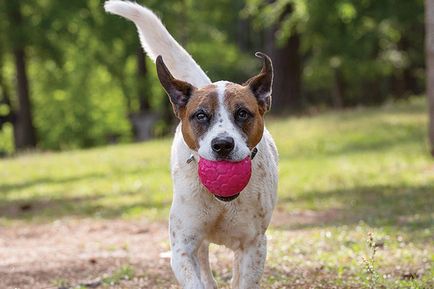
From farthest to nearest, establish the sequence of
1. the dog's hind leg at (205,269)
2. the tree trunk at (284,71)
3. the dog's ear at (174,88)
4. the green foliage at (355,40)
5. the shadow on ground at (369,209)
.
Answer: the tree trunk at (284,71) < the green foliage at (355,40) < the shadow on ground at (369,209) < the dog's hind leg at (205,269) < the dog's ear at (174,88)

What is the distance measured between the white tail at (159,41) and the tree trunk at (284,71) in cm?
1945

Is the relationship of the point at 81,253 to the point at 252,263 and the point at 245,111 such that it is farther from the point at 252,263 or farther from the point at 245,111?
the point at 245,111

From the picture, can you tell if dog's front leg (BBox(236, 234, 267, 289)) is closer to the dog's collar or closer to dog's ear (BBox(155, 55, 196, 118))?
the dog's collar

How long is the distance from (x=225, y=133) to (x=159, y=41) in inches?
95.5

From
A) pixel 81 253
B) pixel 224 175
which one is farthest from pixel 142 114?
pixel 224 175

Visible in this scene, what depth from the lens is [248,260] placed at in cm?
589

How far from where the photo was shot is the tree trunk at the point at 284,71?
27.0 metres

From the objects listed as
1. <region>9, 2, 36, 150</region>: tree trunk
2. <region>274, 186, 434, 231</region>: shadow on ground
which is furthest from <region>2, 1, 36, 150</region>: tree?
<region>274, 186, 434, 231</region>: shadow on ground

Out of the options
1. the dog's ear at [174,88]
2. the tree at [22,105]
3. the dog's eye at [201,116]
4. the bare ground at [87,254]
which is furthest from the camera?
the tree at [22,105]

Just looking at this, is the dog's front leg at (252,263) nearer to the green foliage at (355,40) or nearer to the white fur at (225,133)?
the white fur at (225,133)

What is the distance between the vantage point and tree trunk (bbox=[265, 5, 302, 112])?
27047mm

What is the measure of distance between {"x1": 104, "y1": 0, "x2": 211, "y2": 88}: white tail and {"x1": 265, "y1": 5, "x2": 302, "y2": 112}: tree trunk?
63.8 feet

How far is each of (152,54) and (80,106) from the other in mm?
32189

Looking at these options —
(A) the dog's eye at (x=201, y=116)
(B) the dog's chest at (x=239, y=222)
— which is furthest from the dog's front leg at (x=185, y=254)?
(A) the dog's eye at (x=201, y=116)
